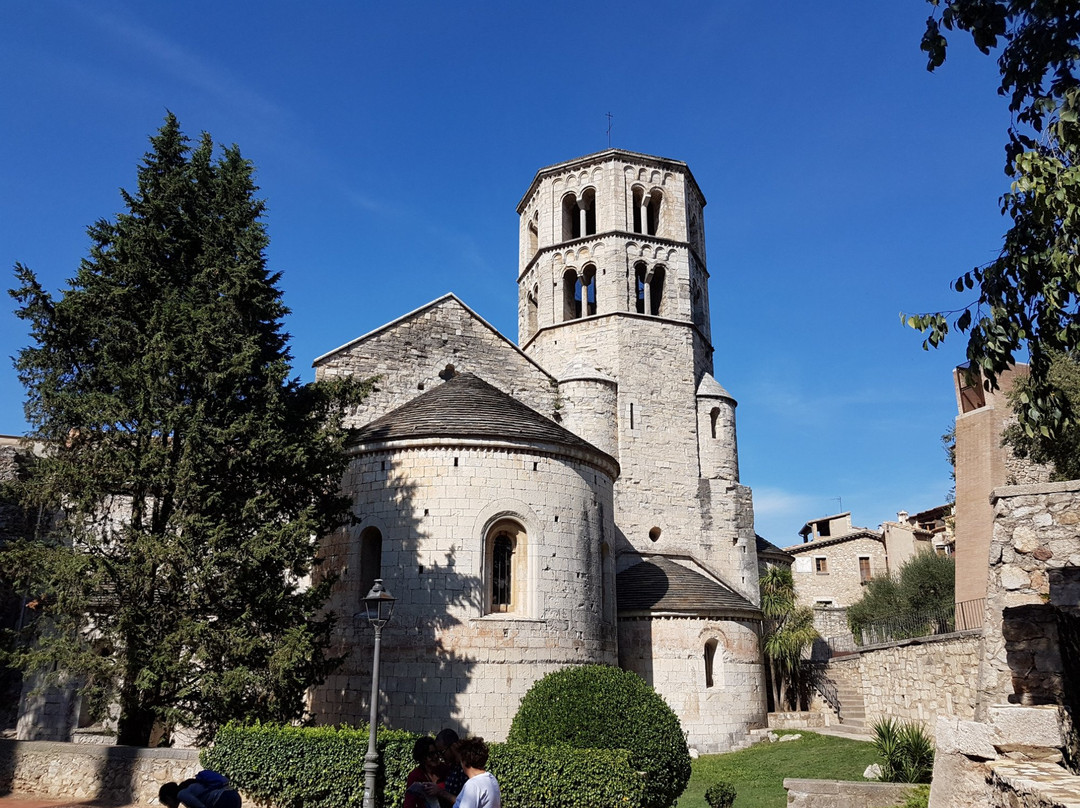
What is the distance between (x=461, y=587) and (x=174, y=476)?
229 inches

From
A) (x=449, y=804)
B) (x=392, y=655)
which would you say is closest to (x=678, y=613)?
(x=392, y=655)

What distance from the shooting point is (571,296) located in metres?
28.8

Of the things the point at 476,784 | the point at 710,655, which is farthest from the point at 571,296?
the point at 476,784

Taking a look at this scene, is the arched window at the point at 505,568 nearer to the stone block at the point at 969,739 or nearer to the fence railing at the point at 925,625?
the fence railing at the point at 925,625

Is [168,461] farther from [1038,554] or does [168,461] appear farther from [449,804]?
[1038,554]

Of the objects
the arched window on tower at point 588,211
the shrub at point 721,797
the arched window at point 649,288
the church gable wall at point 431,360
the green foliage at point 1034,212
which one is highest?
the arched window on tower at point 588,211

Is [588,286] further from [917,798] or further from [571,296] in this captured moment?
[917,798]

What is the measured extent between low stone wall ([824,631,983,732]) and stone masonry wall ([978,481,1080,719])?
4189 millimetres

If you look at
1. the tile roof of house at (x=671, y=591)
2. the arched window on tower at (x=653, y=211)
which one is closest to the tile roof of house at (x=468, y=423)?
the tile roof of house at (x=671, y=591)

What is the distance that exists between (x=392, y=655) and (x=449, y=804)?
29.4 ft

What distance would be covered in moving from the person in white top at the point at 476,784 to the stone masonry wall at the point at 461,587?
9.47m

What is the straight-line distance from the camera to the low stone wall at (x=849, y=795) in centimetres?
1046

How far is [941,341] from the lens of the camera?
302 inches

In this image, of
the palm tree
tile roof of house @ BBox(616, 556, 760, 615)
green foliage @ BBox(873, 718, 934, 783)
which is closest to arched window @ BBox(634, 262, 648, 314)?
tile roof of house @ BBox(616, 556, 760, 615)
